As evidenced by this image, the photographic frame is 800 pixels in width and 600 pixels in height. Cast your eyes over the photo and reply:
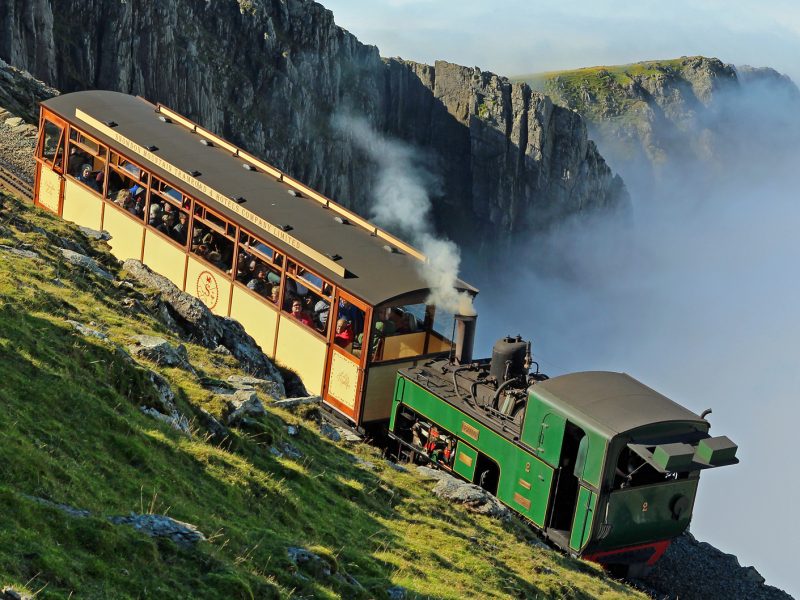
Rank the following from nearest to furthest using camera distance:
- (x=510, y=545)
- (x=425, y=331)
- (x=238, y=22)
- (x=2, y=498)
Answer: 1. (x=2, y=498)
2. (x=510, y=545)
3. (x=425, y=331)
4. (x=238, y=22)

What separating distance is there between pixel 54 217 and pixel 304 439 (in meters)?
11.3

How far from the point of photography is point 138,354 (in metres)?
18.2

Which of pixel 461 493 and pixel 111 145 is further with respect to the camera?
pixel 111 145

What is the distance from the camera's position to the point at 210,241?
1088 inches

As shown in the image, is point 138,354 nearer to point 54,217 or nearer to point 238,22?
point 54,217

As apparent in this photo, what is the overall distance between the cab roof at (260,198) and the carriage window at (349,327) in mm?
617

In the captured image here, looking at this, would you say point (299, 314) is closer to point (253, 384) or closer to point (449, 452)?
point (253, 384)

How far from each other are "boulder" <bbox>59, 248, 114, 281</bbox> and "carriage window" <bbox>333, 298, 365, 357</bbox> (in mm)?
5127

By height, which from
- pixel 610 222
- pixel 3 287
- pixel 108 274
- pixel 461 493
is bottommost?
pixel 610 222

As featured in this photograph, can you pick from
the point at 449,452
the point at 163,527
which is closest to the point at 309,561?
the point at 163,527

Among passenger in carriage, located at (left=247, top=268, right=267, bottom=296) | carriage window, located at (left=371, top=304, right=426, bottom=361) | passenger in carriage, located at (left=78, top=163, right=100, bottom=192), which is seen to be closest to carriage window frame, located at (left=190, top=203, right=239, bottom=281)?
passenger in carriage, located at (left=247, top=268, right=267, bottom=296)

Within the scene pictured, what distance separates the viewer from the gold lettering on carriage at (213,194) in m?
24.8

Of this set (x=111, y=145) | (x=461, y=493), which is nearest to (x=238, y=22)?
(x=111, y=145)

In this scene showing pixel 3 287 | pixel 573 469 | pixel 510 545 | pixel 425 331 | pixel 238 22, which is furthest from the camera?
pixel 238 22
